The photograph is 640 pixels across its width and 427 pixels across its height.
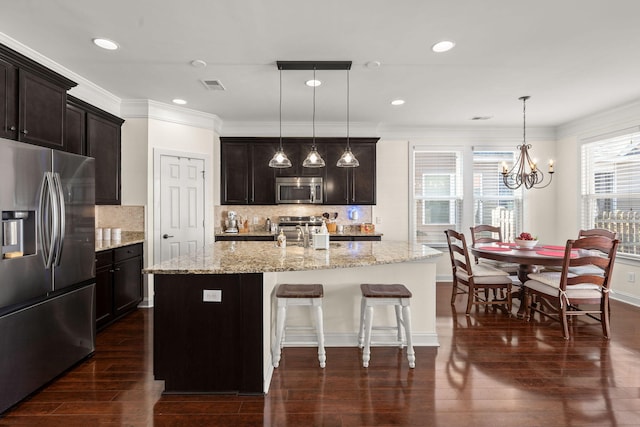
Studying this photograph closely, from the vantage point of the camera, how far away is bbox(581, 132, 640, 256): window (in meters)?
4.62

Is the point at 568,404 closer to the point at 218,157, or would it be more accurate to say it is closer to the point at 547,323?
the point at 547,323

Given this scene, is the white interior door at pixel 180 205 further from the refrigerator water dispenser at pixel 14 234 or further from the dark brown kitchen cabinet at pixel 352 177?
the refrigerator water dispenser at pixel 14 234

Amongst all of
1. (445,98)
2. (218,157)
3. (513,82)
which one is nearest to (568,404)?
(513,82)

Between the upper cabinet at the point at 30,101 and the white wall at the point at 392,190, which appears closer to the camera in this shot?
the upper cabinet at the point at 30,101

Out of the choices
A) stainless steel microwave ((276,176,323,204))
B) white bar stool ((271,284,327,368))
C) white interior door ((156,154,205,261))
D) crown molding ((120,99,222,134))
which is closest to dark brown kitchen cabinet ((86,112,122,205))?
crown molding ((120,99,222,134))

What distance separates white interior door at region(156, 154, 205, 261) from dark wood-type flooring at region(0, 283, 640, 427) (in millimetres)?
1626

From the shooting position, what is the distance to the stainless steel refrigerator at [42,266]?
2.15 metres

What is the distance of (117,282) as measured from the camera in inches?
149

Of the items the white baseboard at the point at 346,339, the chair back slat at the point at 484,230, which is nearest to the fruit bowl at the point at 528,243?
the chair back slat at the point at 484,230

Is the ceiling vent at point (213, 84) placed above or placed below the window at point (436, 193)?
above

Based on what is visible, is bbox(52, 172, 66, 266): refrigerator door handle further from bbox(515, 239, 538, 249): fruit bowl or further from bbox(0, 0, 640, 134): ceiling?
bbox(515, 239, 538, 249): fruit bowl

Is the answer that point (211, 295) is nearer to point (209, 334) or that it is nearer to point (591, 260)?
point (209, 334)

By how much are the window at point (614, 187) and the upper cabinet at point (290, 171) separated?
340 centimetres

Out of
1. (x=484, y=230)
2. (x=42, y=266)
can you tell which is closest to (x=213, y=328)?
(x=42, y=266)
